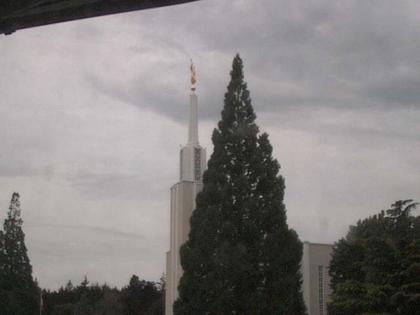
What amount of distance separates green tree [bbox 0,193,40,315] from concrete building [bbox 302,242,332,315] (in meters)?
21.9

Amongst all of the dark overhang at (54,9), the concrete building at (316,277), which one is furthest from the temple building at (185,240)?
the dark overhang at (54,9)

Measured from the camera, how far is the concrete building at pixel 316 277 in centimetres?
3453

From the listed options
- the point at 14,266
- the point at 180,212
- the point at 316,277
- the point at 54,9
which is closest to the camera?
the point at 54,9

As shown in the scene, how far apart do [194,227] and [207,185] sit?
156 centimetres

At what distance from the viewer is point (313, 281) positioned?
34938 mm

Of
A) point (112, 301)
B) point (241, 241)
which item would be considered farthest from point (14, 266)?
point (241, 241)

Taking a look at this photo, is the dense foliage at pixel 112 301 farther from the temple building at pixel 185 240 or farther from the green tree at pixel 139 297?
the temple building at pixel 185 240

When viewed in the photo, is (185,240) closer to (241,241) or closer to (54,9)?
(241,241)

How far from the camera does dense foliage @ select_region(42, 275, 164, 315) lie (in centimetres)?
5441

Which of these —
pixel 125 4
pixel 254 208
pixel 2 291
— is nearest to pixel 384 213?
pixel 254 208

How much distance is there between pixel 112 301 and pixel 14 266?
31.1ft

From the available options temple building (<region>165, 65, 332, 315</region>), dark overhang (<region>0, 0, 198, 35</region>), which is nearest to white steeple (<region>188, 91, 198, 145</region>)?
temple building (<region>165, 65, 332, 315</region>)

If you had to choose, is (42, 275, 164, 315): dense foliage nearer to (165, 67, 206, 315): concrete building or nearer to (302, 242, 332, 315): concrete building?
(165, 67, 206, 315): concrete building

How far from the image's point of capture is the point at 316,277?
35156 mm
